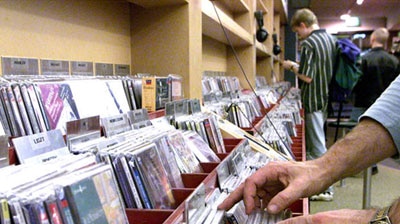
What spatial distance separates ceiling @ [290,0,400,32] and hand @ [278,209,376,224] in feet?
23.3

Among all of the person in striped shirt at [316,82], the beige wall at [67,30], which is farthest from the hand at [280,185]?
the person in striped shirt at [316,82]

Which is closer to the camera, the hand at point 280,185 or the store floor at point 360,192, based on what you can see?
the hand at point 280,185

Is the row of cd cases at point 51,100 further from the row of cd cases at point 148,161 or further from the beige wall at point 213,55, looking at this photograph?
the beige wall at point 213,55

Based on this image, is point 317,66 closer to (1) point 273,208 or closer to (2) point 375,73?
(2) point 375,73

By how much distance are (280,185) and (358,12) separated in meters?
13.4

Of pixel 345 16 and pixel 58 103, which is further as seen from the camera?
pixel 345 16

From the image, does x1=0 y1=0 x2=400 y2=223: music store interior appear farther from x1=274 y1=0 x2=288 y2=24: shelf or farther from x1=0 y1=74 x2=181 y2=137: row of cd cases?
x1=274 y1=0 x2=288 y2=24: shelf

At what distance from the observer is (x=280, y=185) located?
3.37 feet

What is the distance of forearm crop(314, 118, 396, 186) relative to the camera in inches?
40.6

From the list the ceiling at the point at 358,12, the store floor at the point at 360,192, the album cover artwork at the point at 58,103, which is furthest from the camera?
the ceiling at the point at 358,12

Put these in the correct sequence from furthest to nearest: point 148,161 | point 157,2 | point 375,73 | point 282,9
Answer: point 282,9 < point 375,73 < point 157,2 < point 148,161

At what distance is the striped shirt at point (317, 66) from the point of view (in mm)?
3637

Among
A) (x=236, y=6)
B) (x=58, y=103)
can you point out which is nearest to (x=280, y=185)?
(x=58, y=103)

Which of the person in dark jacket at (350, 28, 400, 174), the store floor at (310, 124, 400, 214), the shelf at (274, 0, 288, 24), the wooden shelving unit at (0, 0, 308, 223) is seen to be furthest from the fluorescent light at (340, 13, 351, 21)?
the wooden shelving unit at (0, 0, 308, 223)
